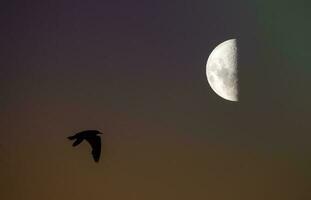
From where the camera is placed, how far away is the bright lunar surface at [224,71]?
2367mm

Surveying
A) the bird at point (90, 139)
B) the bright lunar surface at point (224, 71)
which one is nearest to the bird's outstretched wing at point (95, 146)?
the bird at point (90, 139)

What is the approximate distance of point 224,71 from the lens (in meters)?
2.37

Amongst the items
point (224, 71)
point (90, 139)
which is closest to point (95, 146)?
point (90, 139)

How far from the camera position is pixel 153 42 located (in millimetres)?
2422

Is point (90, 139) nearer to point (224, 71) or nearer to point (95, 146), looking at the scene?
point (95, 146)

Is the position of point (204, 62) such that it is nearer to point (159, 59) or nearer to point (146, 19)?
point (159, 59)

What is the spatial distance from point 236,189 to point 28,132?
1418mm

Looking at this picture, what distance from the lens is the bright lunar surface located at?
7.76 ft

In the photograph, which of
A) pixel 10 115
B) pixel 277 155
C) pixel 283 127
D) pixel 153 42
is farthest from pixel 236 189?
pixel 10 115

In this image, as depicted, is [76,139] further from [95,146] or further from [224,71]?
[224,71]

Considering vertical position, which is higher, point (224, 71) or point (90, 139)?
point (224, 71)

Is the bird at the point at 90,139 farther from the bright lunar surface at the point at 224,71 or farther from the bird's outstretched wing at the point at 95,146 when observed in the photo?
the bright lunar surface at the point at 224,71

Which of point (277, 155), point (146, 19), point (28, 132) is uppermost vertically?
point (146, 19)

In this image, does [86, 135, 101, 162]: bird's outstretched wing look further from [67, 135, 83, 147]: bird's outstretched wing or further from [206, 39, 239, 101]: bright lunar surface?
[206, 39, 239, 101]: bright lunar surface
